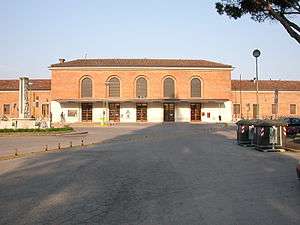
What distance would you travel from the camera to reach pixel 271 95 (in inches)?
2803

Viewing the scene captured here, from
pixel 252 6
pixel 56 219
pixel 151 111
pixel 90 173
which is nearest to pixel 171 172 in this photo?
pixel 90 173

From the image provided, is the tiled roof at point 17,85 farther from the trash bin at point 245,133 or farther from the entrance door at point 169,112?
the trash bin at point 245,133

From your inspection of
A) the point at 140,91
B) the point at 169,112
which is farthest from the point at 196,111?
the point at 140,91

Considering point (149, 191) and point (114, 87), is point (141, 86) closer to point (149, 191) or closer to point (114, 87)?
point (114, 87)

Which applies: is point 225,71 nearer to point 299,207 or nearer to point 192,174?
point 192,174

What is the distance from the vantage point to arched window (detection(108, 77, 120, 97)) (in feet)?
213

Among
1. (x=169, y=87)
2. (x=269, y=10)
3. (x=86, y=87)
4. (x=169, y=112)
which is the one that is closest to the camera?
(x=269, y=10)

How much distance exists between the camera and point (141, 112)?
65500 mm

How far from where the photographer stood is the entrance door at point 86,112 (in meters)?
65.1

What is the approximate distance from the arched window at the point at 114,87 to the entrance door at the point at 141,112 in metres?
3.58

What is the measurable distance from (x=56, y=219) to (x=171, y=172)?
20.4 feet

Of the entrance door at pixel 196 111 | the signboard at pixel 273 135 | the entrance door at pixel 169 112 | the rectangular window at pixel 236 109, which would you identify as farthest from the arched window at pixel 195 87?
the signboard at pixel 273 135

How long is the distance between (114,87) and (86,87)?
13.4 ft

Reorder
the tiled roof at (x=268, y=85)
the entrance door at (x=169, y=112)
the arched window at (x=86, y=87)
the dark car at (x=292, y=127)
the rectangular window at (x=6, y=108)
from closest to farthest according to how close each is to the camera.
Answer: the dark car at (x=292, y=127), the arched window at (x=86, y=87), the entrance door at (x=169, y=112), the rectangular window at (x=6, y=108), the tiled roof at (x=268, y=85)
